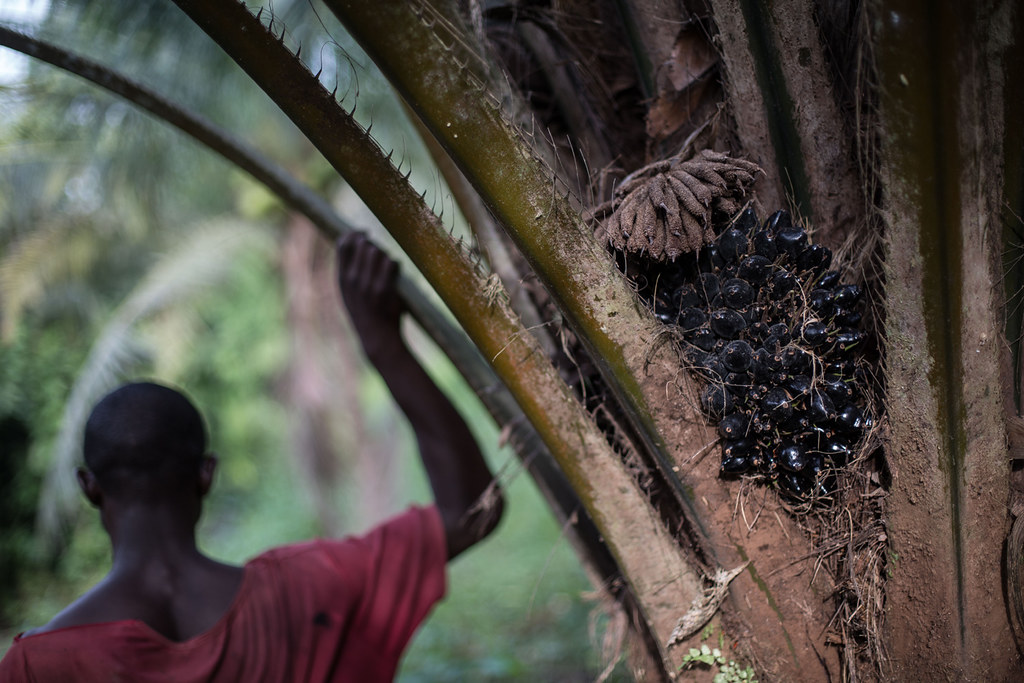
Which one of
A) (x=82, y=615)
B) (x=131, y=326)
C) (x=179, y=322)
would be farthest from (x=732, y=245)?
(x=179, y=322)

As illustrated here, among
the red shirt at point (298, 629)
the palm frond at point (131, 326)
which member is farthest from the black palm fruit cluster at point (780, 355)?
the palm frond at point (131, 326)

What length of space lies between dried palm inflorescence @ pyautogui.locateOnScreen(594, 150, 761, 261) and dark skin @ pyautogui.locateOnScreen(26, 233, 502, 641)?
2.94 feet

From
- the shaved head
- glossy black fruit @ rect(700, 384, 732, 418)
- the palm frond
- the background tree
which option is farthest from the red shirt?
the palm frond

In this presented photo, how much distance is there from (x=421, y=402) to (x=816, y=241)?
3.79 feet

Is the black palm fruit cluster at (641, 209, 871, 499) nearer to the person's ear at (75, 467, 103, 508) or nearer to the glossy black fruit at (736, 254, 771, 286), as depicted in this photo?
the glossy black fruit at (736, 254, 771, 286)

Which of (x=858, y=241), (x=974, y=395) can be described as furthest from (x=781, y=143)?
(x=974, y=395)

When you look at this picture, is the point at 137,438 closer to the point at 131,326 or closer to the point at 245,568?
the point at 245,568

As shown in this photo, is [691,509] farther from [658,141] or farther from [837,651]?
[658,141]

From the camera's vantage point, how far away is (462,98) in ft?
3.80

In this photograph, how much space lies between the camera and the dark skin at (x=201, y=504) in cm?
170

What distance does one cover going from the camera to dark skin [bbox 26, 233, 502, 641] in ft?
5.58

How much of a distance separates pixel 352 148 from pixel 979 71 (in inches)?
38.1

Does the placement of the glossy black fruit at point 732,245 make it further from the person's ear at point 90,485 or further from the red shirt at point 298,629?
the person's ear at point 90,485

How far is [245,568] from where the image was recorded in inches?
75.0
